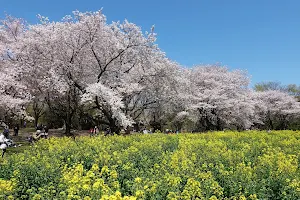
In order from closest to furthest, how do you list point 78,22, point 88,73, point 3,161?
point 3,161
point 78,22
point 88,73

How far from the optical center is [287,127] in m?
55.3

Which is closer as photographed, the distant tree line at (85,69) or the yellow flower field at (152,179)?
the yellow flower field at (152,179)

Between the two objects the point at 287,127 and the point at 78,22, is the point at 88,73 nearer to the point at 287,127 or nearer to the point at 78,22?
the point at 78,22

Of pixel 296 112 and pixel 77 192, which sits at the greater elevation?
pixel 296 112

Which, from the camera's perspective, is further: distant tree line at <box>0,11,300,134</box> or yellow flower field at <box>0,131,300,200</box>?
distant tree line at <box>0,11,300,134</box>

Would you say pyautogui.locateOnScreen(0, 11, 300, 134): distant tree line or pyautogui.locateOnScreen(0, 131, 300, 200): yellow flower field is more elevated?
pyautogui.locateOnScreen(0, 11, 300, 134): distant tree line

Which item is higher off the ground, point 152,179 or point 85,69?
point 85,69

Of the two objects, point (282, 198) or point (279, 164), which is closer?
point (282, 198)

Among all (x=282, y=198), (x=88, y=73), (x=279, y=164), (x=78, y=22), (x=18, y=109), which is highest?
(x=78, y=22)

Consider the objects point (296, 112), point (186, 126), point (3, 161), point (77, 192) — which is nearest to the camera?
point (77, 192)

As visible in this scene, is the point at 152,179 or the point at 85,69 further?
the point at 85,69

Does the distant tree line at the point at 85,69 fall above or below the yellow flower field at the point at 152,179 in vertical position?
above

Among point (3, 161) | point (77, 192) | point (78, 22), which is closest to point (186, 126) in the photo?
point (78, 22)

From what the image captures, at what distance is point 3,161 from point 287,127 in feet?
186
